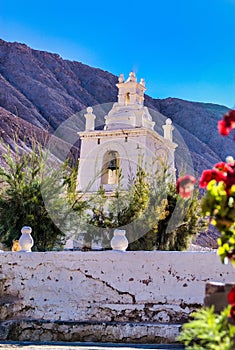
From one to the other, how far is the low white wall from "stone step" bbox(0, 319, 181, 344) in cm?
26

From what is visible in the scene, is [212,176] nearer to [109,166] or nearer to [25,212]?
[25,212]

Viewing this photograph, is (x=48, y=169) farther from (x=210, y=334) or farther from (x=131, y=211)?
(x=210, y=334)

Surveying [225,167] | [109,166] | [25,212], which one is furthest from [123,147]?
[225,167]

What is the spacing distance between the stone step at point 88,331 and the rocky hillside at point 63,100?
3906cm

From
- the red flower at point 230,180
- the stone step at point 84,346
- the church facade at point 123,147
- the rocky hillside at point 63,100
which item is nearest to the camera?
the red flower at point 230,180

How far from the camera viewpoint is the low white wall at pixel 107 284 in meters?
7.18

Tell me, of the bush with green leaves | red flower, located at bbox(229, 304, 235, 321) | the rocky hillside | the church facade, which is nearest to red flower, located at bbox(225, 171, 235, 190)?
red flower, located at bbox(229, 304, 235, 321)

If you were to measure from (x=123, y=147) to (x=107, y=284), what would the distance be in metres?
9.53

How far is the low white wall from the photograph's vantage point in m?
7.18

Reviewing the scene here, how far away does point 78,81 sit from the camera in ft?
246

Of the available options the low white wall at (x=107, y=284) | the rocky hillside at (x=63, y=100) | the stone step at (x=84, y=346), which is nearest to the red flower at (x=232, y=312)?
the stone step at (x=84, y=346)

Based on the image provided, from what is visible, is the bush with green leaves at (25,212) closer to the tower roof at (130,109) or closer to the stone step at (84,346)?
the tower roof at (130,109)

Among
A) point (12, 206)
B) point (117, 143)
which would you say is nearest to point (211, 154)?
point (117, 143)

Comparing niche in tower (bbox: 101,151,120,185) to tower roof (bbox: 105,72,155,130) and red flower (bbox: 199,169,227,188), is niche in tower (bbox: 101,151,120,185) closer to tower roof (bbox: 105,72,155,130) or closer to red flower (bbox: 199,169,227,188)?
tower roof (bbox: 105,72,155,130)
